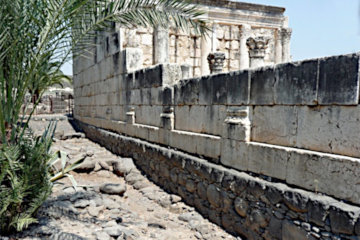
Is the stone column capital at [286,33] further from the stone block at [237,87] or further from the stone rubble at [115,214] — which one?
the stone block at [237,87]

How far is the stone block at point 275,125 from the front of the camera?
4.07 meters

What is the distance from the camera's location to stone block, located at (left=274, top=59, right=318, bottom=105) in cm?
373

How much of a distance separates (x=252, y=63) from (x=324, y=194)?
361cm

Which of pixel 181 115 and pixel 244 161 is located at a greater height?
pixel 181 115

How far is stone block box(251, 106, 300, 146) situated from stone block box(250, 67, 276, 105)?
99 mm

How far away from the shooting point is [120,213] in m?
5.41

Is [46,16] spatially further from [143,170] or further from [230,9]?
[230,9]

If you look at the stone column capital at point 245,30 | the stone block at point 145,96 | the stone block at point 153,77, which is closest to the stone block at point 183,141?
the stone block at point 153,77

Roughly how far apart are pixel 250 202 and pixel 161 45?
23.7ft

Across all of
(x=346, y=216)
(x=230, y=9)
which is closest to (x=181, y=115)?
(x=346, y=216)

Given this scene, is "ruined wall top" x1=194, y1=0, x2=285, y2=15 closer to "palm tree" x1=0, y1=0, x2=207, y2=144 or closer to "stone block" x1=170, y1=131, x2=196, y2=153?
"stone block" x1=170, y1=131, x2=196, y2=153

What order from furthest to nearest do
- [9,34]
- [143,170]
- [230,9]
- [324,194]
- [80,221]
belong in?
1. [230,9]
2. [143,170]
3. [80,221]
4. [9,34]
5. [324,194]

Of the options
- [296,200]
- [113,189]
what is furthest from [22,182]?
[296,200]

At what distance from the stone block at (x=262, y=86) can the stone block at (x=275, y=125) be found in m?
0.10
